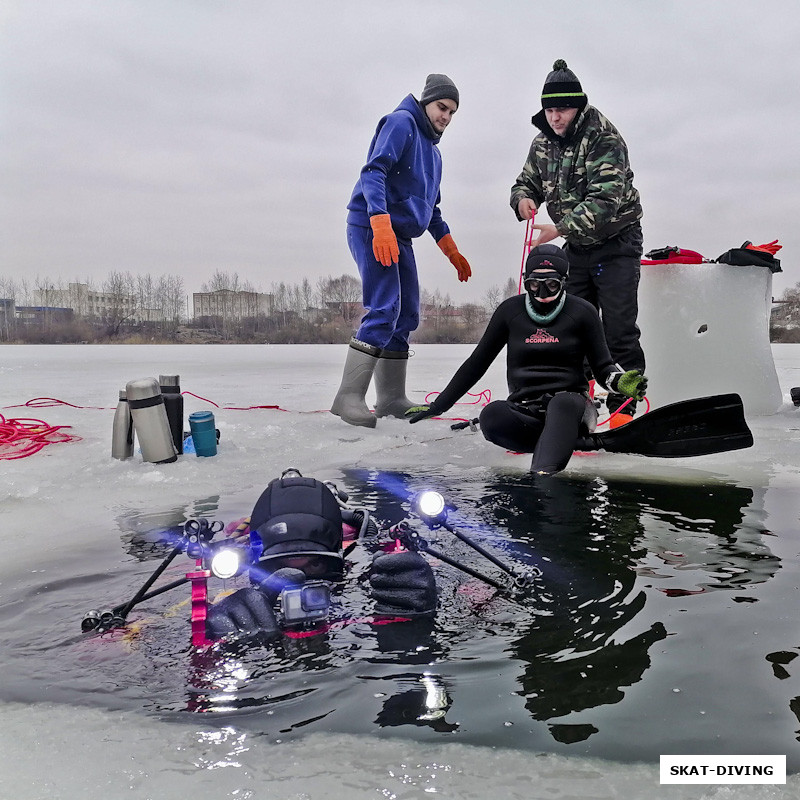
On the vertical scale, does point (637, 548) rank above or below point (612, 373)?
below

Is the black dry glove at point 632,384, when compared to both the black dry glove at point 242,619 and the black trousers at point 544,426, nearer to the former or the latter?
the black trousers at point 544,426

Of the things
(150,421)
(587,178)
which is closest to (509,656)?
(150,421)

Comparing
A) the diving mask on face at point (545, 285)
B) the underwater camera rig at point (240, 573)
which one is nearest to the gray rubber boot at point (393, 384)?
the diving mask on face at point (545, 285)

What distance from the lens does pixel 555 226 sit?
5.11 meters

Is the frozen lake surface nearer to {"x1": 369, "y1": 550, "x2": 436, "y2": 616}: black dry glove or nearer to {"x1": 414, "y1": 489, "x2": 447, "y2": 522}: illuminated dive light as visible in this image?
{"x1": 369, "y1": 550, "x2": 436, "y2": 616}: black dry glove

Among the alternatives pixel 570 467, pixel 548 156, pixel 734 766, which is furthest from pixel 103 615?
pixel 548 156

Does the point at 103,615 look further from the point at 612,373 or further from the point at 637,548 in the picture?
the point at 612,373

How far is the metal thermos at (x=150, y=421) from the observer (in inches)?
159

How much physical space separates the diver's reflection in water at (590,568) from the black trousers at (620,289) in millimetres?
1662

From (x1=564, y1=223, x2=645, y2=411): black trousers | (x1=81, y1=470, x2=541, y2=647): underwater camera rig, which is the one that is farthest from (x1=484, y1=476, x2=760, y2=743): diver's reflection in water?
(x1=564, y1=223, x2=645, y2=411): black trousers

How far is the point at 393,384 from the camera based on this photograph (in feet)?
20.1

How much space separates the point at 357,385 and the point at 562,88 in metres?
2.56

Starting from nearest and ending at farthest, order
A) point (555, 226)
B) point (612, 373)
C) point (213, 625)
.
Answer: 1. point (213, 625)
2. point (612, 373)
3. point (555, 226)

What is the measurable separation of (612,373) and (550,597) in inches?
88.5
